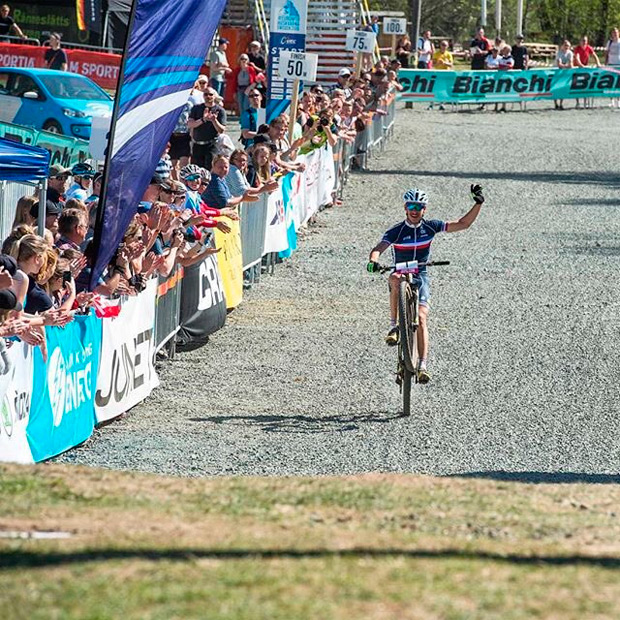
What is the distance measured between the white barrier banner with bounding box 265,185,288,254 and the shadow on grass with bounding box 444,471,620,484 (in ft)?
29.3

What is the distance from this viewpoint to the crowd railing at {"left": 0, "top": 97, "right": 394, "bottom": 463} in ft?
28.9

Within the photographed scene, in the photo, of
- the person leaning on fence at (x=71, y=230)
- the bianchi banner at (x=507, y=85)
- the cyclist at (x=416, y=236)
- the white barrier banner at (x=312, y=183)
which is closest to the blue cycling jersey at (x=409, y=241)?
the cyclist at (x=416, y=236)

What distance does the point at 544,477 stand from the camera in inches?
386

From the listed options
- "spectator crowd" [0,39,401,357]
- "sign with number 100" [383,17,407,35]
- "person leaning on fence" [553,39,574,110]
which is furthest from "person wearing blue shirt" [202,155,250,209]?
"person leaning on fence" [553,39,574,110]

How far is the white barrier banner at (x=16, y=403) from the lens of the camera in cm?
845

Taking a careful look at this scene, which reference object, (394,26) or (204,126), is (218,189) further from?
(394,26)

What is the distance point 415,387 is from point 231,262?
11.4ft

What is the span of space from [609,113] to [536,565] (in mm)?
40674

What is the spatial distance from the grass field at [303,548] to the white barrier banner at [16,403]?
24.4 inches

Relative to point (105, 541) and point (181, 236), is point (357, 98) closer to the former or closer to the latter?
point (181, 236)

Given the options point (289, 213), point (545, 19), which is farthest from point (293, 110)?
point (545, 19)

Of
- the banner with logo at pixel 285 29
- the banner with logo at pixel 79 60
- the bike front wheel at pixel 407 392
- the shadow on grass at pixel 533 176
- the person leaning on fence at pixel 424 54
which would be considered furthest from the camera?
the person leaning on fence at pixel 424 54

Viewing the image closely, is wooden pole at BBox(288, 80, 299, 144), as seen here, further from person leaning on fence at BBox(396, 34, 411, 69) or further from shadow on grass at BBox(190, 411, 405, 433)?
person leaning on fence at BBox(396, 34, 411, 69)

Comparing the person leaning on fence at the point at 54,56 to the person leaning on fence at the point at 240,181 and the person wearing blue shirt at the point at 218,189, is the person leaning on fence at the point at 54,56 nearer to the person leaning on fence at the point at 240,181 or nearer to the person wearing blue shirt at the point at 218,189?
the person leaning on fence at the point at 240,181
